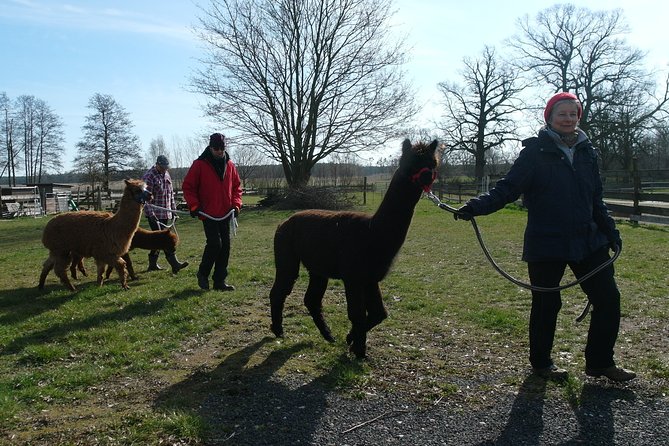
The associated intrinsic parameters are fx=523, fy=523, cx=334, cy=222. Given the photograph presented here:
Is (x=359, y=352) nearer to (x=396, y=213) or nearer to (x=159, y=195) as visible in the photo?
(x=396, y=213)

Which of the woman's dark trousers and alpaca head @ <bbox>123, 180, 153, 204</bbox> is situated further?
alpaca head @ <bbox>123, 180, 153, 204</bbox>

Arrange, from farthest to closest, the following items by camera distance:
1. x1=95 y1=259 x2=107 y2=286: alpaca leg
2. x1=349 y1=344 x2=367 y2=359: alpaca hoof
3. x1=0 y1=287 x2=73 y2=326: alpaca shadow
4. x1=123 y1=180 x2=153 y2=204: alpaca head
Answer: x1=95 y1=259 x2=107 y2=286: alpaca leg
x1=123 y1=180 x2=153 y2=204: alpaca head
x1=0 y1=287 x2=73 y2=326: alpaca shadow
x1=349 y1=344 x2=367 y2=359: alpaca hoof

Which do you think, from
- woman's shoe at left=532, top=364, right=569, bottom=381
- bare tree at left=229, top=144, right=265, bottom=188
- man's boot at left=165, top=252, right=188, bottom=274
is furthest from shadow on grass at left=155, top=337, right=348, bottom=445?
bare tree at left=229, top=144, right=265, bottom=188

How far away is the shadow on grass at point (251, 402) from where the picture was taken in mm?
3402

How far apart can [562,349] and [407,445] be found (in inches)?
95.7

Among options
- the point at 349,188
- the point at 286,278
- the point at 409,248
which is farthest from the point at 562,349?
the point at 349,188

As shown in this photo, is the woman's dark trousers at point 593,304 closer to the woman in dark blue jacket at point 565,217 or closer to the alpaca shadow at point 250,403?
the woman in dark blue jacket at point 565,217

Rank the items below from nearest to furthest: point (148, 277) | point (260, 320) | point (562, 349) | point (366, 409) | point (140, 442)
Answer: point (140, 442) < point (366, 409) < point (562, 349) < point (260, 320) < point (148, 277)

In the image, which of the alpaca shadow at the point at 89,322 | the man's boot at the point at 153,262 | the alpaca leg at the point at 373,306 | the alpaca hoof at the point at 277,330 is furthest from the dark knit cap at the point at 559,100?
the man's boot at the point at 153,262

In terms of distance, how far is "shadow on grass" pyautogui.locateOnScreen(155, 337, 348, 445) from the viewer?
3.40 meters

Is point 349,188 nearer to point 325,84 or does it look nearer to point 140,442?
point 325,84

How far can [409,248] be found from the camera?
12.8 metres

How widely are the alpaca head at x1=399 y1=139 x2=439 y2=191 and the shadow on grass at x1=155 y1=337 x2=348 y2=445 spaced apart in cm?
178

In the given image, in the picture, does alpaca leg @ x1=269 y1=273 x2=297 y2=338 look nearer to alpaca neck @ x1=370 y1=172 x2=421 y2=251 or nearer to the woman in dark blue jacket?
alpaca neck @ x1=370 y1=172 x2=421 y2=251
